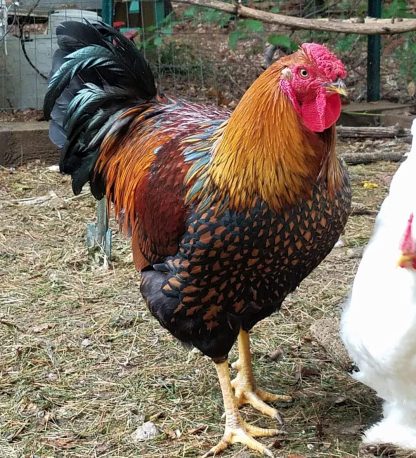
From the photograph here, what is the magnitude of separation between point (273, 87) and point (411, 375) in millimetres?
1208

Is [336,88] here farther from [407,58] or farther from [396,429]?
[407,58]

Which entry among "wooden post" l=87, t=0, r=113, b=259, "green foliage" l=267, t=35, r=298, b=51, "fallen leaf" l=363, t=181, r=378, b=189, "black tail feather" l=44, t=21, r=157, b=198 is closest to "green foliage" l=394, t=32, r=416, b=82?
"green foliage" l=267, t=35, r=298, b=51

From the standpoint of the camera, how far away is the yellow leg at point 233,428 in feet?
10.6

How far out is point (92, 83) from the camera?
3830 millimetres

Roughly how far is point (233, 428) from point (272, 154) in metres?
1.24

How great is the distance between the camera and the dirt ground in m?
3.29

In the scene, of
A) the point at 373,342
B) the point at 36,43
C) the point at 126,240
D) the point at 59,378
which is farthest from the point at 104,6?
the point at 373,342

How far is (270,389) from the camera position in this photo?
12.1 feet

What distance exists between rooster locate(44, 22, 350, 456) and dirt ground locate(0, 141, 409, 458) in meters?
0.19

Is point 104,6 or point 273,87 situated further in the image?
point 104,6

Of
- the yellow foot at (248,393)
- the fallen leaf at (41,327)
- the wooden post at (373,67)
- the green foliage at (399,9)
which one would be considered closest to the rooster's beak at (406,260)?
the yellow foot at (248,393)

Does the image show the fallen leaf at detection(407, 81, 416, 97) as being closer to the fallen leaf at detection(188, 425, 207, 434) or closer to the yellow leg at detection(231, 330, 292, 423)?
the yellow leg at detection(231, 330, 292, 423)

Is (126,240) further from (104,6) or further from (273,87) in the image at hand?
(273,87)

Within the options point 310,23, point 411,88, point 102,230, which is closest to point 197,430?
point 102,230
